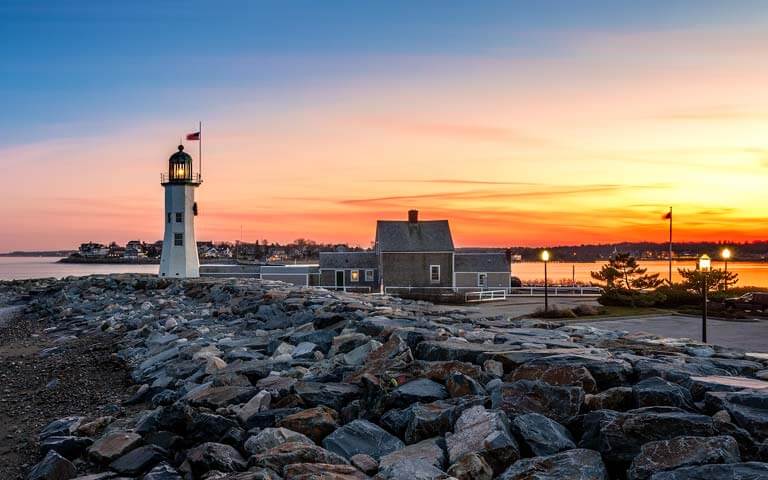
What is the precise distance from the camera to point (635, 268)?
3600 cm

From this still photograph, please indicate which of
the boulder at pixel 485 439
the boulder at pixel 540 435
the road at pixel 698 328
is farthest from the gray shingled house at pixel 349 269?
the boulder at pixel 540 435

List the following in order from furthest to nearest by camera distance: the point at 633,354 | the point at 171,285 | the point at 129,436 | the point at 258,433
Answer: the point at 171,285, the point at 633,354, the point at 129,436, the point at 258,433

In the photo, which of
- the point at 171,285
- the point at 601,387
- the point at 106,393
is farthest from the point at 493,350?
the point at 171,285

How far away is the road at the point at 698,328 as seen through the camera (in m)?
15.6

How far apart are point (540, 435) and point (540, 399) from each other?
49 cm

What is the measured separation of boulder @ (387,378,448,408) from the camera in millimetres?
5508

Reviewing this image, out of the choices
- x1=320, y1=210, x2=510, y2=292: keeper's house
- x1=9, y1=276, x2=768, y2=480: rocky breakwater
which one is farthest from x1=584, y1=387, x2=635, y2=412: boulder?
x1=320, y1=210, x2=510, y2=292: keeper's house

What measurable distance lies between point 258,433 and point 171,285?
21.5 m

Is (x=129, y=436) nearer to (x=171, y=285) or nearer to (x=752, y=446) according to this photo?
(x=752, y=446)

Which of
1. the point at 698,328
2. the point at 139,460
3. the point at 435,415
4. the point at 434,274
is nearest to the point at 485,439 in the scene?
the point at 435,415

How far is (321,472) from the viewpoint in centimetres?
425

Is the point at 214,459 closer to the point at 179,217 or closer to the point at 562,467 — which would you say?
the point at 562,467

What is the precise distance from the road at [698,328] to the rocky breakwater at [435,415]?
8.63 metres

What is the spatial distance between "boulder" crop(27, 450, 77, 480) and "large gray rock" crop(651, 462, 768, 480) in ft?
15.9
